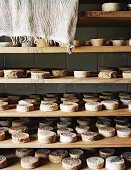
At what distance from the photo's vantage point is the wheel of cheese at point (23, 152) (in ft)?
7.57

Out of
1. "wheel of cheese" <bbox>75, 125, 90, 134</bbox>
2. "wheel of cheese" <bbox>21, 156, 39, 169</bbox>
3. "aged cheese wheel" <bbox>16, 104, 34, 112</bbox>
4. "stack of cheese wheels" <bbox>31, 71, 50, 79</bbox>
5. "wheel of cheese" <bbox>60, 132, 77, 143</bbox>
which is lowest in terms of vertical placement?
"wheel of cheese" <bbox>21, 156, 39, 169</bbox>

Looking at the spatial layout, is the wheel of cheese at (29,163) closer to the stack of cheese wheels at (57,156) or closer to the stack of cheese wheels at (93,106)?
the stack of cheese wheels at (57,156)

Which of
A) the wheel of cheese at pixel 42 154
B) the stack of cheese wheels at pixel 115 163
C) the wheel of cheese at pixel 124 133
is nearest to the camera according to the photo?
the stack of cheese wheels at pixel 115 163

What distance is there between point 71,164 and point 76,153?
0.56 ft

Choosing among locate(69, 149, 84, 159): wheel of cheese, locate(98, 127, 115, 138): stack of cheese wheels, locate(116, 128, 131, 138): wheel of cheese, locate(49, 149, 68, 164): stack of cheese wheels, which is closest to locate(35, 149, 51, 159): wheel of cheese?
locate(49, 149, 68, 164): stack of cheese wheels

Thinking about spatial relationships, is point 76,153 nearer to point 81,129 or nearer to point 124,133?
point 81,129

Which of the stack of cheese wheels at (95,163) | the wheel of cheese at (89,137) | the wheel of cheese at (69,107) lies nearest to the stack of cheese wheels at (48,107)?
the wheel of cheese at (69,107)

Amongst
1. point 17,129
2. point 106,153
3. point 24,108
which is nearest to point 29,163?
point 17,129

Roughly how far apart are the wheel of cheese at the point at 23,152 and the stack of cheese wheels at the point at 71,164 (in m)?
0.29

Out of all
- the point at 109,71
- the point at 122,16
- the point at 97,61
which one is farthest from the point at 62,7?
the point at 97,61

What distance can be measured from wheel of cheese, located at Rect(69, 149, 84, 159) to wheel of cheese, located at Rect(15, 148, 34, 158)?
300mm

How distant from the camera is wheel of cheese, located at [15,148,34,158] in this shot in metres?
2.31

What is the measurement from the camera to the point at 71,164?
214cm

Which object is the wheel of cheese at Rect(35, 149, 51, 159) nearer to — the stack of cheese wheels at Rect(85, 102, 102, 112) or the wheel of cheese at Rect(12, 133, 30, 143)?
the wheel of cheese at Rect(12, 133, 30, 143)
